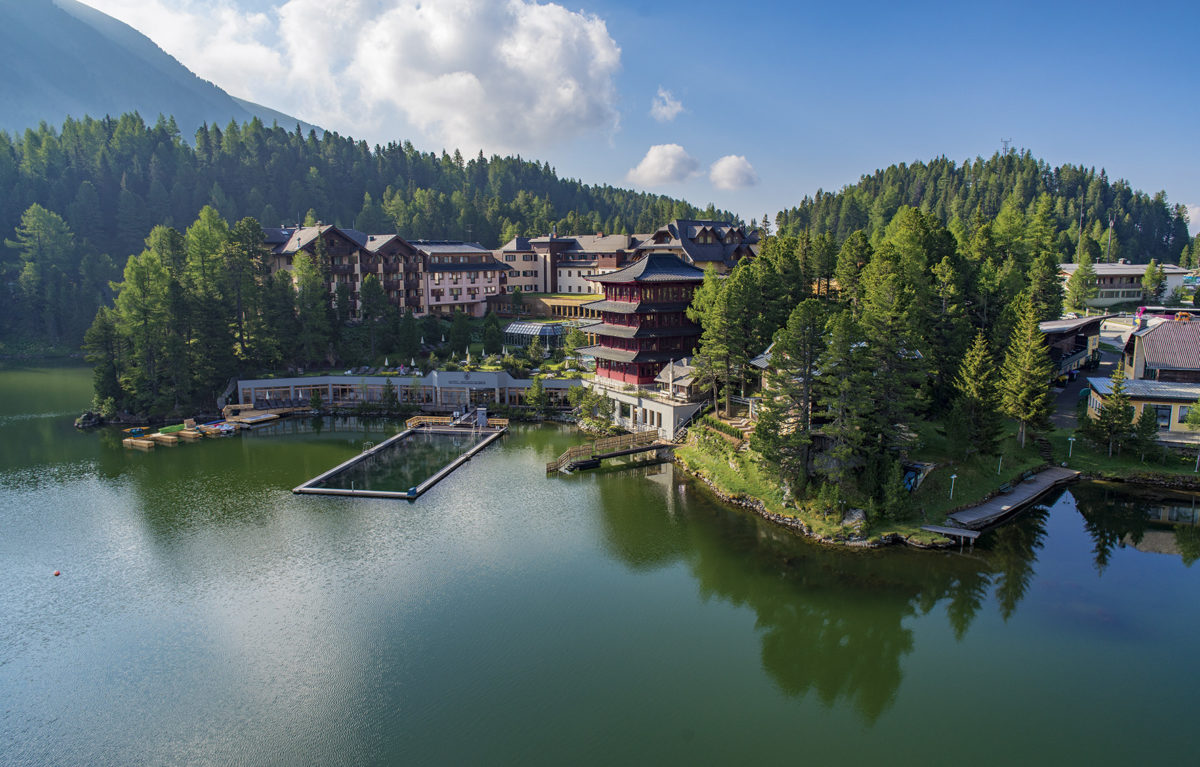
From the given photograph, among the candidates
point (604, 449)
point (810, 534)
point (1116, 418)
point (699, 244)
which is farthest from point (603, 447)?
point (699, 244)

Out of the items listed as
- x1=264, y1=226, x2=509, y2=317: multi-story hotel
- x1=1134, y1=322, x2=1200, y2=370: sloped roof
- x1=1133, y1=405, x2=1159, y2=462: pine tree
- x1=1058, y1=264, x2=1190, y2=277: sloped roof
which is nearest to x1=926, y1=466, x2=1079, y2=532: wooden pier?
x1=1133, y1=405, x2=1159, y2=462: pine tree

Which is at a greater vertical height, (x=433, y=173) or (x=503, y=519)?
(x=433, y=173)

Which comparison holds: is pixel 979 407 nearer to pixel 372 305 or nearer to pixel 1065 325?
pixel 1065 325

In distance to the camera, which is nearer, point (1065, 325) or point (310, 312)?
point (1065, 325)

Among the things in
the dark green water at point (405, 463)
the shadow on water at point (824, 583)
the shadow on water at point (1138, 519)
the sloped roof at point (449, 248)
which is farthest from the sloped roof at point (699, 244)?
the shadow on water at point (1138, 519)

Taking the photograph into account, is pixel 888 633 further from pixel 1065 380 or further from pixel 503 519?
pixel 1065 380

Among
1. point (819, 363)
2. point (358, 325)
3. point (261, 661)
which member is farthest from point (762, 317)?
point (358, 325)
